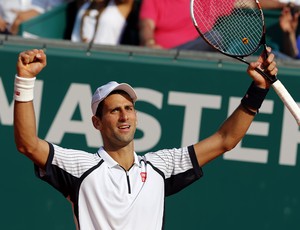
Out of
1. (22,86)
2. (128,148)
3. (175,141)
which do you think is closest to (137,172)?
(128,148)

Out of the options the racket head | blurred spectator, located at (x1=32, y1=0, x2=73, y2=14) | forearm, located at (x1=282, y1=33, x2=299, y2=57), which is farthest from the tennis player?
blurred spectator, located at (x1=32, y1=0, x2=73, y2=14)

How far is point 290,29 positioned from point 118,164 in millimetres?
3771

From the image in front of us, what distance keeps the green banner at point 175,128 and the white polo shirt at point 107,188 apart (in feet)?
8.46

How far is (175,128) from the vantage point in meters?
7.62

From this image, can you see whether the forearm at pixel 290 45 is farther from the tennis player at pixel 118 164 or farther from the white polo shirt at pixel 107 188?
the white polo shirt at pixel 107 188

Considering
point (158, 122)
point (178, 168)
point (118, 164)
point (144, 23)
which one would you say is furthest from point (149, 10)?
point (118, 164)

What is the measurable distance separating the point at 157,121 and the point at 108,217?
2.87 meters

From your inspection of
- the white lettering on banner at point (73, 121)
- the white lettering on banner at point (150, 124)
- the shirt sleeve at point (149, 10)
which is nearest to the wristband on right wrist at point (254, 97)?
the white lettering on banner at point (150, 124)

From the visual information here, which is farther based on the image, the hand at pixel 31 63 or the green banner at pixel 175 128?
the green banner at pixel 175 128

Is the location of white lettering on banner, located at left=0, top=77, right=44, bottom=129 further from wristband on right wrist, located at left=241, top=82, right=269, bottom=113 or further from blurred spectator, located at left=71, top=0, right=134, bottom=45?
wristband on right wrist, located at left=241, top=82, right=269, bottom=113

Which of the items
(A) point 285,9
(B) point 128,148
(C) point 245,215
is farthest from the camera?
Answer: (A) point 285,9

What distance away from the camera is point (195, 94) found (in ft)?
25.1

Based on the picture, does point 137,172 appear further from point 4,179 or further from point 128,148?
point 4,179

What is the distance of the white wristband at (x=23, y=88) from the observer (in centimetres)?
468
